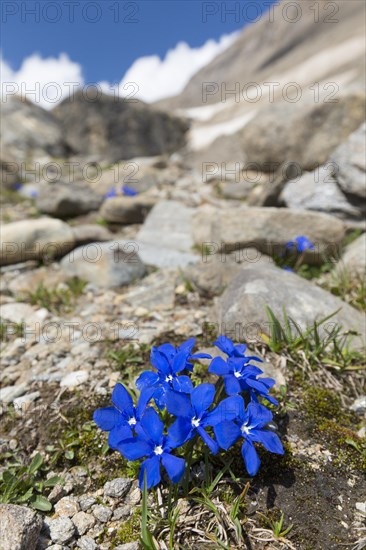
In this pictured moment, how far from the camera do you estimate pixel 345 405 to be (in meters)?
2.99

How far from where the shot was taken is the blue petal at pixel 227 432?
6.33ft

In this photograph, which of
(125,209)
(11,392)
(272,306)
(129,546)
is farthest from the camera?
(125,209)

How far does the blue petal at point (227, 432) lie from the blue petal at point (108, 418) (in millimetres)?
502

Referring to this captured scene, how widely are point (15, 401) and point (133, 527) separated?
1.47m

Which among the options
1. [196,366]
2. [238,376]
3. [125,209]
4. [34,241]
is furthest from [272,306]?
[125,209]

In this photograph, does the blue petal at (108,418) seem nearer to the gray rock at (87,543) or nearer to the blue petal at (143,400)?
the blue petal at (143,400)

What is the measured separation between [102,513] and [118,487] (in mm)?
152

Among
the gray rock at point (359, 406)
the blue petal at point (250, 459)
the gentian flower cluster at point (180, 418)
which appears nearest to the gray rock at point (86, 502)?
the gentian flower cluster at point (180, 418)

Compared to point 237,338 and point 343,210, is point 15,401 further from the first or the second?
point 343,210

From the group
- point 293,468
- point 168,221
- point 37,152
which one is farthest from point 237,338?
point 37,152

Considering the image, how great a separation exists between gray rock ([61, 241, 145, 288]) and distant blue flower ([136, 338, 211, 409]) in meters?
2.94

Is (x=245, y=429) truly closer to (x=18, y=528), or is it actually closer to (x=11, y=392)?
(x=18, y=528)

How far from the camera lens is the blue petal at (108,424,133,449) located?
1.95 m

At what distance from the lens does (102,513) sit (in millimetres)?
2213
